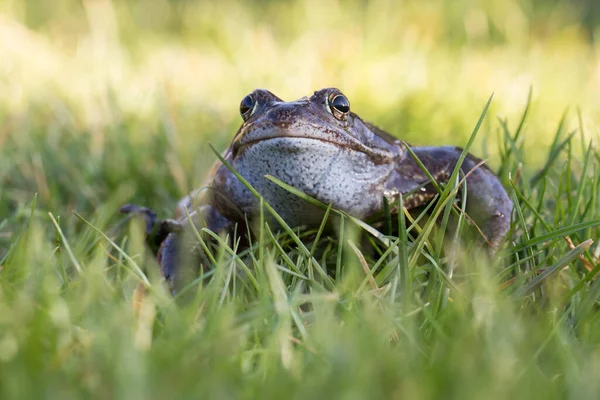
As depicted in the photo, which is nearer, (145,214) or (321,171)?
(321,171)

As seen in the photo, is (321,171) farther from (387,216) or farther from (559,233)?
(559,233)

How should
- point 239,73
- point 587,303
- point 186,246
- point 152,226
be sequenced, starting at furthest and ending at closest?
point 239,73
point 152,226
point 186,246
point 587,303

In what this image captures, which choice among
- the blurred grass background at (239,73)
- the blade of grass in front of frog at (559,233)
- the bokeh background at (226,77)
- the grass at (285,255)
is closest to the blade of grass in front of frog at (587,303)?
the grass at (285,255)

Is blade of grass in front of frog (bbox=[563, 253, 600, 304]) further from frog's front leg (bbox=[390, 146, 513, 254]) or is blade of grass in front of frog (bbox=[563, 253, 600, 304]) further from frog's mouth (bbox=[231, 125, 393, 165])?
frog's mouth (bbox=[231, 125, 393, 165])

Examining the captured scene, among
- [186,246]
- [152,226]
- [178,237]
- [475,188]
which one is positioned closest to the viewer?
[186,246]

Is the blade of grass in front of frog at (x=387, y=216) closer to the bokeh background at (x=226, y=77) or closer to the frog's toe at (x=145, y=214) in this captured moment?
the bokeh background at (x=226, y=77)

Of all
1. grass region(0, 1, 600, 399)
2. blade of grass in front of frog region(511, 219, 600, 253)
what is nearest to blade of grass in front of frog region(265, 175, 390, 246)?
grass region(0, 1, 600, 399)

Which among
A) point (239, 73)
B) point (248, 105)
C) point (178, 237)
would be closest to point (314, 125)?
point (248, 105)
